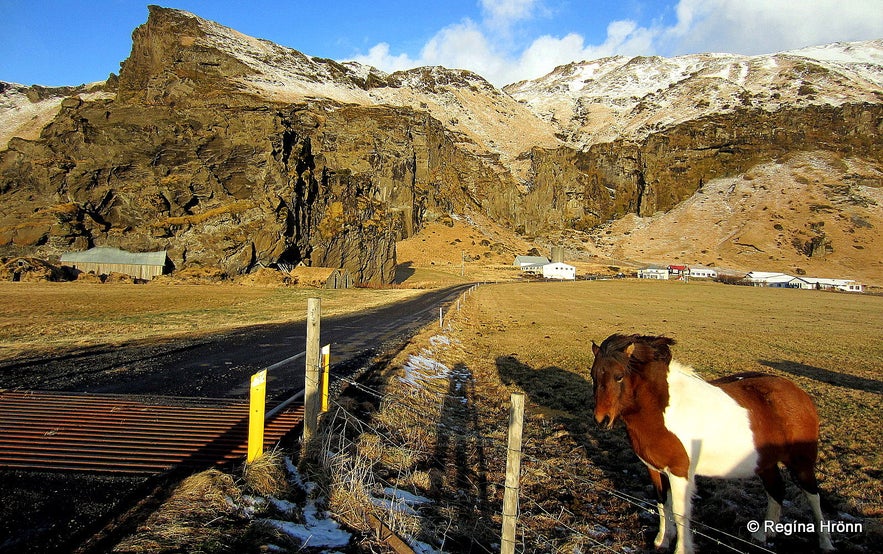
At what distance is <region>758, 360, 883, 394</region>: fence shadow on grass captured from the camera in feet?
42.6

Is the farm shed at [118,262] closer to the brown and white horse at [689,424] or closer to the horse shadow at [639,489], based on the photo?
the horse shadow at [639,489]

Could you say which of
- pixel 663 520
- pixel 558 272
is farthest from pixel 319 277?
pixel 558 272

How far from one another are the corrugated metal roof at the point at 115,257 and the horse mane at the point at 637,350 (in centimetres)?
5834

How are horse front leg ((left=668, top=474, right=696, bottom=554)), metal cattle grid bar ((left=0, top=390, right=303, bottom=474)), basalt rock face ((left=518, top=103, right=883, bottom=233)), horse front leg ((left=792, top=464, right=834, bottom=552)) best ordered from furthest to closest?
basalt rock face ((left=518, top=103, right=883, bottom=233)), metal cattle grid bar ((left=0, top=390, right=303, bottom=474)), horse front leg ((left=792, top=464, right=834, bottom=552)), horse front leg ((left=668, top=474, right=696, bottom=554))

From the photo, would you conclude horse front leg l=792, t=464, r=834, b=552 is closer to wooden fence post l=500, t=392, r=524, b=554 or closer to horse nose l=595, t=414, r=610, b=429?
horse nose l=595, t=414, r=610, b=429

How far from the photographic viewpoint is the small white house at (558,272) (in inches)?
3738

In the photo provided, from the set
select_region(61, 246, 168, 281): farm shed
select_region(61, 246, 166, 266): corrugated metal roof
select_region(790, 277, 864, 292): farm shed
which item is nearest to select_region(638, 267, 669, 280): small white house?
select_region(790, 277, 864, 292): farm shed

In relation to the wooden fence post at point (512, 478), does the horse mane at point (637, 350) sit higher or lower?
higher

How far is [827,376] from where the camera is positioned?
47.5ft

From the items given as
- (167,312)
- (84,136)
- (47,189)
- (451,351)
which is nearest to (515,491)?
(451,351)

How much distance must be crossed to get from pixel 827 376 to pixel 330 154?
103831mm

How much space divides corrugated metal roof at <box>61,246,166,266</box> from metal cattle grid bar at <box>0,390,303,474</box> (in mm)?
51038

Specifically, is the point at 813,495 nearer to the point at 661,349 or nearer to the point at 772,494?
the point at 772,494

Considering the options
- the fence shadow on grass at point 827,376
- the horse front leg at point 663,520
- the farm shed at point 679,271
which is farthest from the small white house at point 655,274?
the horse front leg at point 663,520
